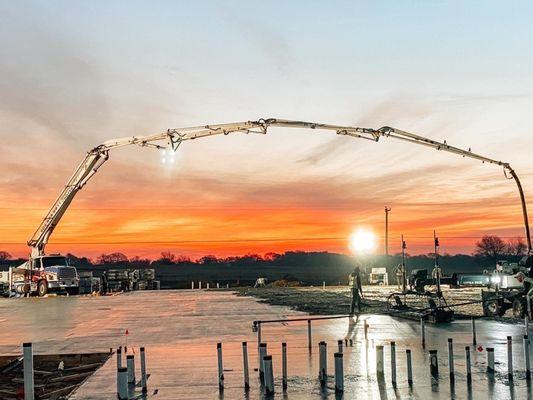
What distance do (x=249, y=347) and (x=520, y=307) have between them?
14.0 meters

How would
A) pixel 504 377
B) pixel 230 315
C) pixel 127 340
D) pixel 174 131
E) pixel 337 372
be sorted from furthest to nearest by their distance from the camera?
1. pixel 174 131
2. pixel 230 315
3. pixel 127 340
4. pixel 504 377
5. pixel 337 372

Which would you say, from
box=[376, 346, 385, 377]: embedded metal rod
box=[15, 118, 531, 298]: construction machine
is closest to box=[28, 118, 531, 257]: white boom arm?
box=[15, 118, 531, 298]: construction machine

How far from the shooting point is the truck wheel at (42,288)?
50.2 metres

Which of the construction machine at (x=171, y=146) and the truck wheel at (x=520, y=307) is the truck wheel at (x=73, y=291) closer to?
the construction machine at (x=171, y=146)

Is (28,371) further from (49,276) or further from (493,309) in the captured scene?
(49,276)

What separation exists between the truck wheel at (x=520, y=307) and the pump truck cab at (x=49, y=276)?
3850 cm

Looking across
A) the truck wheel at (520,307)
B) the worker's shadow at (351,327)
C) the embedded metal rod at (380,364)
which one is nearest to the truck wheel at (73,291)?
the worker's shadow at (351,327)

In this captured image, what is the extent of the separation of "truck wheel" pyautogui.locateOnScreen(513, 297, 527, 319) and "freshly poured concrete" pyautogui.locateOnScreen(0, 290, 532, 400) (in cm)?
277

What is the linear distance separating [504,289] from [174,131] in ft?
76.6

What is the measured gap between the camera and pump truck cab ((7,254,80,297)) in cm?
5016

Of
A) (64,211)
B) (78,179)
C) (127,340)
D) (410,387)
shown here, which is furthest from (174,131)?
(410,387)

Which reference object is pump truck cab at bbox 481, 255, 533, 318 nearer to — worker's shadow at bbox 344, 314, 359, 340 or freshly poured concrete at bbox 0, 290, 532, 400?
freshly poured concrete at bbox 0, 290, 532, 400

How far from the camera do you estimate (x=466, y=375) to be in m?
12.3

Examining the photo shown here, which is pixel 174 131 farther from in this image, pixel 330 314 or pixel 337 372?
pixel 337 372
